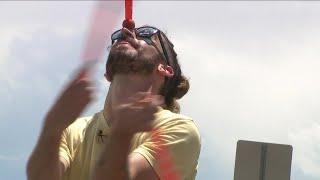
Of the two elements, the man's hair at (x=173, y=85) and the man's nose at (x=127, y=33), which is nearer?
the man's nose at (x=127, y=33)

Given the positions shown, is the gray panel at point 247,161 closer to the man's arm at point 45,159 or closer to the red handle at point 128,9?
the man's arm at point 45,159

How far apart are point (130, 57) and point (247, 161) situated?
18.7 feet

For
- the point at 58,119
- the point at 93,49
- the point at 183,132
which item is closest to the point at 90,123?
the point at 183,132

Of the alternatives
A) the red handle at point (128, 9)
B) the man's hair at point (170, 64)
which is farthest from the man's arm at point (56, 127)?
the man's hair at point (170, 64)

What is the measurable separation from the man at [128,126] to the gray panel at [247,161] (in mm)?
4928

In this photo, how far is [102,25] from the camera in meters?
2.29

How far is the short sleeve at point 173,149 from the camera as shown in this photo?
9.34ft

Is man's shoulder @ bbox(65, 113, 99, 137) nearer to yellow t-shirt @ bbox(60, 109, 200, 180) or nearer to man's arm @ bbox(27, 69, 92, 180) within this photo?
yellow t-shirt @ bbox(60, 109, 200, 180)

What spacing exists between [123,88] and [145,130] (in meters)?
0.38

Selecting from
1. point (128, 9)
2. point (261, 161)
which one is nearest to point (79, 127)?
point (128, 9)

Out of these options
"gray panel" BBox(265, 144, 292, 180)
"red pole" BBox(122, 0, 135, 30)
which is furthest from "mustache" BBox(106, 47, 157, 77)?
"gray panel" BBox(265, 144, 292, 180)

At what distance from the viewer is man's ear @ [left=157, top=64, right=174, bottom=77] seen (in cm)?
311

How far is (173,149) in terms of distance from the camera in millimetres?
2955

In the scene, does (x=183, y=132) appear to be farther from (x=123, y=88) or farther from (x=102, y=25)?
(x=102, y=25)
